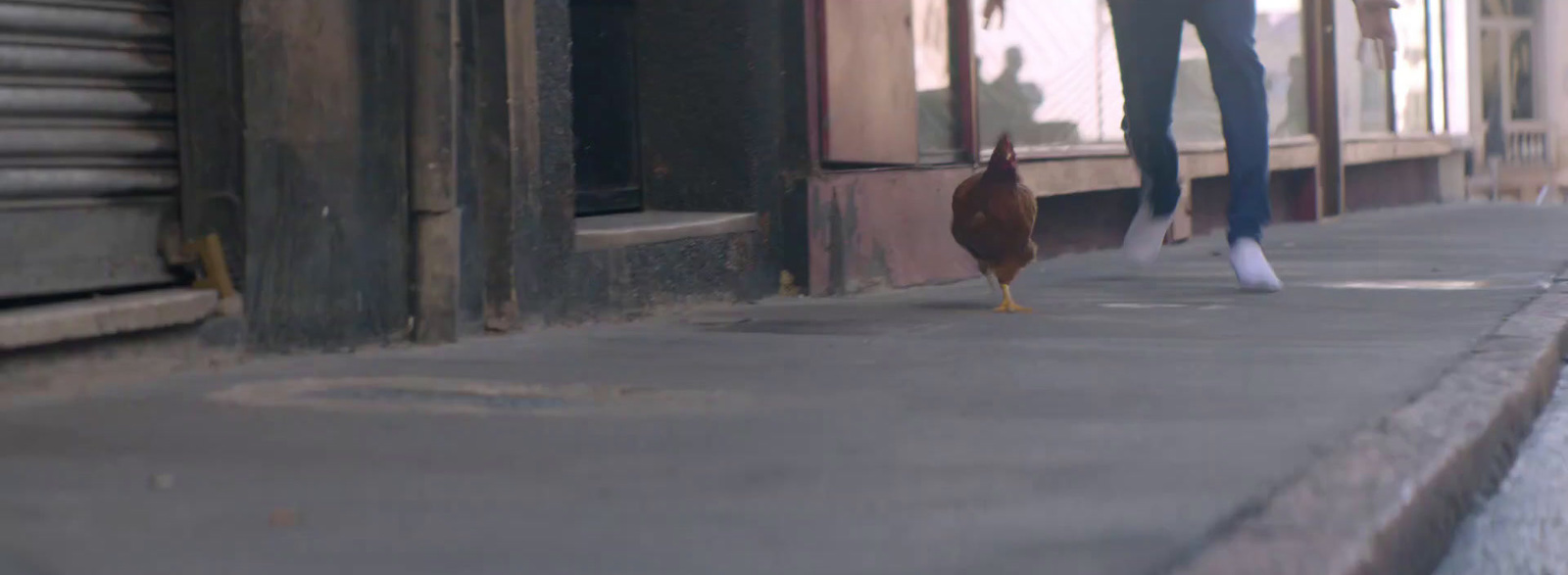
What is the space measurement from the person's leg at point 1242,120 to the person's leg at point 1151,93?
1.63ft

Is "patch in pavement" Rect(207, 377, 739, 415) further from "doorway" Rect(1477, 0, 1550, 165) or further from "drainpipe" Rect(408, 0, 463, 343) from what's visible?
"doorway" Rect(1477, 0, 1550, 165)

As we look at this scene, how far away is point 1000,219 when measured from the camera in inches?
226

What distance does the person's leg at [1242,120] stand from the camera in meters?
6.46

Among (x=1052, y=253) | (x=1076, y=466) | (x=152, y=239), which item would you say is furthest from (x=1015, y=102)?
(x=1076, y=466)

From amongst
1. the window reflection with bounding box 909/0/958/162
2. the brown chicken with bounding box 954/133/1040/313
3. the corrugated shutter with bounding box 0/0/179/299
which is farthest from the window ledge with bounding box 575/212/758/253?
the corrugated shutter with bounding box 0/0/179/299

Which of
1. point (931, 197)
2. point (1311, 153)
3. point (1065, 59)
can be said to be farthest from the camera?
point (1311, 153)

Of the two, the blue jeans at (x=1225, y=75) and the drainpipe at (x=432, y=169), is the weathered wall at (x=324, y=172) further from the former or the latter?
the blue jeans at (x=1225, y=75)

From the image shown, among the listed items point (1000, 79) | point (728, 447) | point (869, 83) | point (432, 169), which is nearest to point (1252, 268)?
point (869, 83)

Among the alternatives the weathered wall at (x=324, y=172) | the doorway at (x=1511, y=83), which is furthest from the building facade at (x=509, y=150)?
the doorway at (x=1511, y=83)

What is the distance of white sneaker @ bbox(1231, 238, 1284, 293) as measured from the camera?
643cm

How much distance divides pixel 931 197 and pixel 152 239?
3.43 metres

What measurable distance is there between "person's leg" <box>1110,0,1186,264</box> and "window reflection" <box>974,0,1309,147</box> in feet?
2.91

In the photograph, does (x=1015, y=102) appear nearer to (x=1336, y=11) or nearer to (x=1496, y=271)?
(x=1496, y=271)

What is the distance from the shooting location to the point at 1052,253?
9016 millimetres
